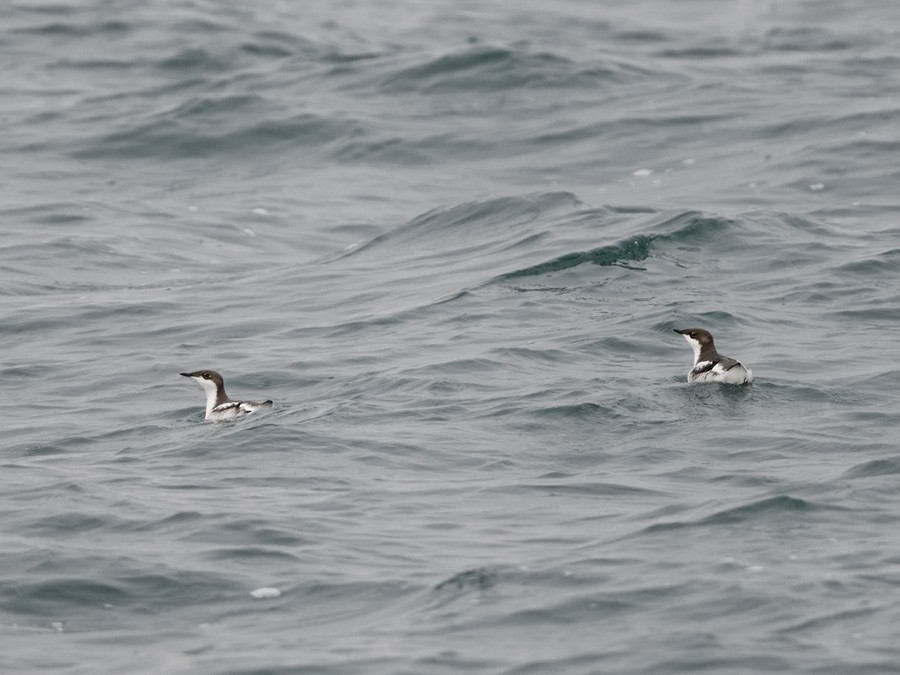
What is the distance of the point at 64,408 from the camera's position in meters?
17.6

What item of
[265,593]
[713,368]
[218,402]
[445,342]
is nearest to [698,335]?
[713,368]

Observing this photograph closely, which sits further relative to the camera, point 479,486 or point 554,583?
point 479,486

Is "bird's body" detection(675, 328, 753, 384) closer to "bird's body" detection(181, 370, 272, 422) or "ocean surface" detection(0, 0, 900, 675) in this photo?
"ocean surface" detection(0, 0, 900, 675)

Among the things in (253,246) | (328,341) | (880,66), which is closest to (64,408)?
(328,341)

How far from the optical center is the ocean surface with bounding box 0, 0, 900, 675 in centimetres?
1117

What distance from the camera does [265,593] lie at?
1164cm

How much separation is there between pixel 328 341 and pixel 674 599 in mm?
9285

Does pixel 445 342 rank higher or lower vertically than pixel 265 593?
lower

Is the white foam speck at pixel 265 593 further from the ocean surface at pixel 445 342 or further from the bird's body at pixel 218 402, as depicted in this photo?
the bird's body at pixel 218 402

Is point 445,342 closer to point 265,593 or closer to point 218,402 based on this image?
point 218,402

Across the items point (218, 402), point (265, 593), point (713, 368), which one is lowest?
point (218, 402)

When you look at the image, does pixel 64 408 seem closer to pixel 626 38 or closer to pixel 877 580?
pixel 877 580

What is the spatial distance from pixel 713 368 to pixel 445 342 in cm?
396

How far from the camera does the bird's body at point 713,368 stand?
16.0 m
